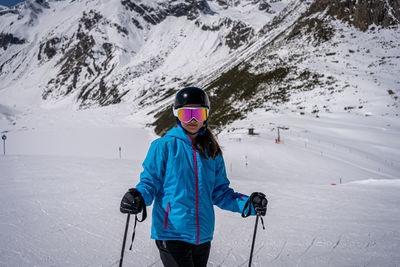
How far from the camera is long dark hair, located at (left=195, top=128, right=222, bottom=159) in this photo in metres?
2.26

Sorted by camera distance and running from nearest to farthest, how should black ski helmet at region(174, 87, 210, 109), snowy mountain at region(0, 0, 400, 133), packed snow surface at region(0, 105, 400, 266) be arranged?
black ski helmet at region(174, 87, 210, 109) < packed snow surface at region(0, 105, 400, 266) < snowy mountain at region(0, 0, 400, 133)

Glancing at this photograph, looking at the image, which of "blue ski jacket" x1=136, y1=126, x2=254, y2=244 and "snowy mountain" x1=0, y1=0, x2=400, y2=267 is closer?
"blue ski jacket" x1=136, y1=126, x2=254, y2=244

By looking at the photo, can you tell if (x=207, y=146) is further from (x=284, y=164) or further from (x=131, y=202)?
(x=284, y=164)

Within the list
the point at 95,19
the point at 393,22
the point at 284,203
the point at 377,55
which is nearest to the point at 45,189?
the point at 284,203

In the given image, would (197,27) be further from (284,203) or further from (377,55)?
(284,203)

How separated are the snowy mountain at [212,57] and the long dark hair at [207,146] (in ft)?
99.9

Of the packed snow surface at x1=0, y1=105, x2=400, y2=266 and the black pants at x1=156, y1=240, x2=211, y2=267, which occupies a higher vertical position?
the black pants at x1=156, y1=240, x2=211, y2=267

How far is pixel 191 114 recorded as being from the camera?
2.46m

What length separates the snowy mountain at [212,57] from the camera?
39.1 metres

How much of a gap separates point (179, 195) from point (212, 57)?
4875 inches

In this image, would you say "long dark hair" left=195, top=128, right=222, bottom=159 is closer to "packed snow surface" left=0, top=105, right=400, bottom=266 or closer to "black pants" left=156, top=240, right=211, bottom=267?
"black pants" left=156, top=240, right=211, bottom=267

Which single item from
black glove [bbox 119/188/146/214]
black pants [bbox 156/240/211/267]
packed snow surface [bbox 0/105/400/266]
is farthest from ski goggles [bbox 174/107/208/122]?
packed snow surface [bbox 0/105/400/266]

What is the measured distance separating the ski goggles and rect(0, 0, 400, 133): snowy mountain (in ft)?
99.7

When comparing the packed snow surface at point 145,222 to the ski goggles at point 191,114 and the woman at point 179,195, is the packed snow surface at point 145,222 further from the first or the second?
the ski goggles at point 191,114
